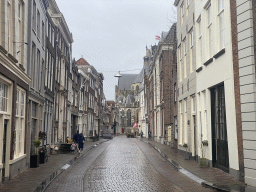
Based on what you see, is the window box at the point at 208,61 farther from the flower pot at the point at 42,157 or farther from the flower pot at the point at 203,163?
the flower pot at the point at 42,157

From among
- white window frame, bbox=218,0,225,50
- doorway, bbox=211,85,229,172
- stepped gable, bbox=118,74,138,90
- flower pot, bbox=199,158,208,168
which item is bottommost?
flower pot, bbox=199,158,208,168

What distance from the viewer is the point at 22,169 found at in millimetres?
12898

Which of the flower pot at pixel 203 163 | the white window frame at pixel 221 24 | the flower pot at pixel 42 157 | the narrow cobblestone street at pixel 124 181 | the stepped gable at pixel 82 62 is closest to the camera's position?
the narrow cobblestone street at pixel 124 181

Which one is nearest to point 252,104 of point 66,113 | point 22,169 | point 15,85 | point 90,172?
point 90,172

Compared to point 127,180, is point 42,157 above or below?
above

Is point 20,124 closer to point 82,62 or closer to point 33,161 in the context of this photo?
point 33,161

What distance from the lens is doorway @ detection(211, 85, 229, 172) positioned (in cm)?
1234

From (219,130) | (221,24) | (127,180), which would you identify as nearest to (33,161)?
(127,180)

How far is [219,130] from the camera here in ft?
42.9

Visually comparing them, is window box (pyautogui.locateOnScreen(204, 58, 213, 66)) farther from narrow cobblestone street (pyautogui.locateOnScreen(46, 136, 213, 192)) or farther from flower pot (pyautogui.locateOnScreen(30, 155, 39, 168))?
flower pot (pyautogui.locateOnScreen(30, 155, 39, 168))

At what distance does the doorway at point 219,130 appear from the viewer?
12336 millimetres

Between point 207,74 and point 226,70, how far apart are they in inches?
107

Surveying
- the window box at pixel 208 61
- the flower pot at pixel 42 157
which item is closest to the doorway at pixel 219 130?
the window box at pixel 208 61

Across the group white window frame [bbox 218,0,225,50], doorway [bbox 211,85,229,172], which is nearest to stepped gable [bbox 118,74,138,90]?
doorway [bbox 211,85,229,172]
